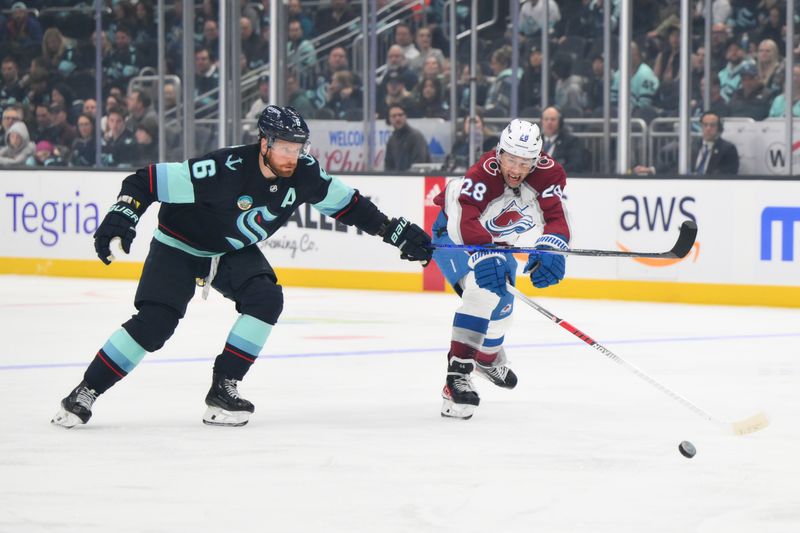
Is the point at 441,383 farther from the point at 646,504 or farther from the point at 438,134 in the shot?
the point at 438,134

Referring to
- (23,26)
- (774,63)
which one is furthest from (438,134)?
(23,26)

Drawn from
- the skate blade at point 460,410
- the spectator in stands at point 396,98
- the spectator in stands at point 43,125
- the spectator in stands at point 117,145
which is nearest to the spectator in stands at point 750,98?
the spectator in stands at point 396,98

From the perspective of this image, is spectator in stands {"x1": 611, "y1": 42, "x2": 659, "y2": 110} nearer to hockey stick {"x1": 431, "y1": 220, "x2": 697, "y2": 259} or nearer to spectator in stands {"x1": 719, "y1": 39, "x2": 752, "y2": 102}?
spectator in stands {"x1": 719, "y1": 39, "x2": 752, "y2": 102}

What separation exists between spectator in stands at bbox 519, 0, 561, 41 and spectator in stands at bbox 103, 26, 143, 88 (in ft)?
10.9

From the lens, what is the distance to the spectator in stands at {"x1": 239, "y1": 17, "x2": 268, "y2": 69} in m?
12.2

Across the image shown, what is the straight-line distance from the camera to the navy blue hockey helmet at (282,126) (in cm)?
512

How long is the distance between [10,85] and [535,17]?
4824 mm

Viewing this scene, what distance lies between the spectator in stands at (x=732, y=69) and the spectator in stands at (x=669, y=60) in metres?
0.32

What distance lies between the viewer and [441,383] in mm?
6477

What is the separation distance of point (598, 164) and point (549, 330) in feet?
→ 8.72

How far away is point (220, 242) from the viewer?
5.32m

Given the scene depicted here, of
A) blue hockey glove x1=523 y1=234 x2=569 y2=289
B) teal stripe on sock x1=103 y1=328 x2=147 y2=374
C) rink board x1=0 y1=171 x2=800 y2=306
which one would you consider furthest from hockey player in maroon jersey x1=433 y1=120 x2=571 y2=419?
rink board x1=0 y1=171 x2=800 y2=306

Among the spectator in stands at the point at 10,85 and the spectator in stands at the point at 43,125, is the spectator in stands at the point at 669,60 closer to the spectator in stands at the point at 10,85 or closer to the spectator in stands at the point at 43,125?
the spectator in stands at the point at 43,125

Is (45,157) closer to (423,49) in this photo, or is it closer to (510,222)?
(423,49)
